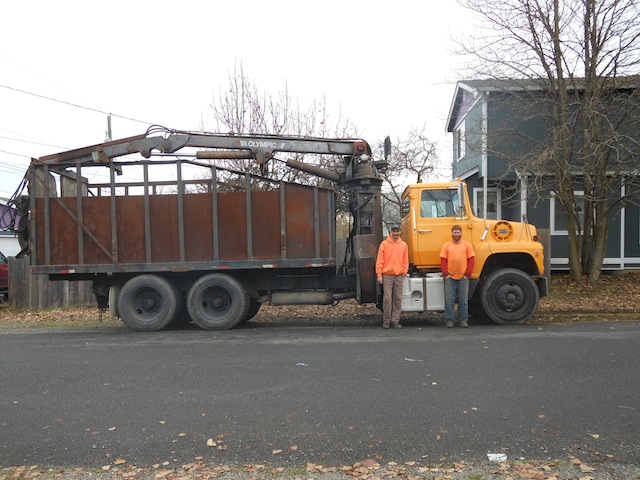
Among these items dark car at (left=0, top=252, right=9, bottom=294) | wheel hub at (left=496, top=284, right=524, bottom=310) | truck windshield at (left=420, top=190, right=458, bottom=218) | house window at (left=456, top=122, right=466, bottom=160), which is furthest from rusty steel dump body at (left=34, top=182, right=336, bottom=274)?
house window at (left=456, top=122, right=466, bottom=160)

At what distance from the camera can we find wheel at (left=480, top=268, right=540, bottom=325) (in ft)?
28.9

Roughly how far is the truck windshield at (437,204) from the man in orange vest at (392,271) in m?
0.82

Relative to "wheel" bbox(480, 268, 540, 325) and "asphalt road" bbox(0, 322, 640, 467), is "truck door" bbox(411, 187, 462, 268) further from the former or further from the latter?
"asphalt road" bbox(0, 322, 640, 467)

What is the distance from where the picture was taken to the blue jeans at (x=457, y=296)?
8602 mm

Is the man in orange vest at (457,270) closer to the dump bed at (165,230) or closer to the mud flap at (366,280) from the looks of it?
the mud flap at (366,280)

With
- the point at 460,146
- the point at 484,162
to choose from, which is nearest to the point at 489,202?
the point at 484,162

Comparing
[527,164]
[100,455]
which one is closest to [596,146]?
[527,164]

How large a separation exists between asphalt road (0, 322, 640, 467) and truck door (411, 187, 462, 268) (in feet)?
6.48

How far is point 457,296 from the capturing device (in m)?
8.74

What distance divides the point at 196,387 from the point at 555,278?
12.3m

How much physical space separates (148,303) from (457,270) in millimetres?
5619

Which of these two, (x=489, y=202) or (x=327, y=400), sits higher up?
(x=489, y=202)

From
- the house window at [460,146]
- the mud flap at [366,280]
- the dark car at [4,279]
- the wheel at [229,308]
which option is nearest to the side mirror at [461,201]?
the mud flap at [366,280]

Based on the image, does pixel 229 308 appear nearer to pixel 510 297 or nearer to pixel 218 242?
pixel 218 242
